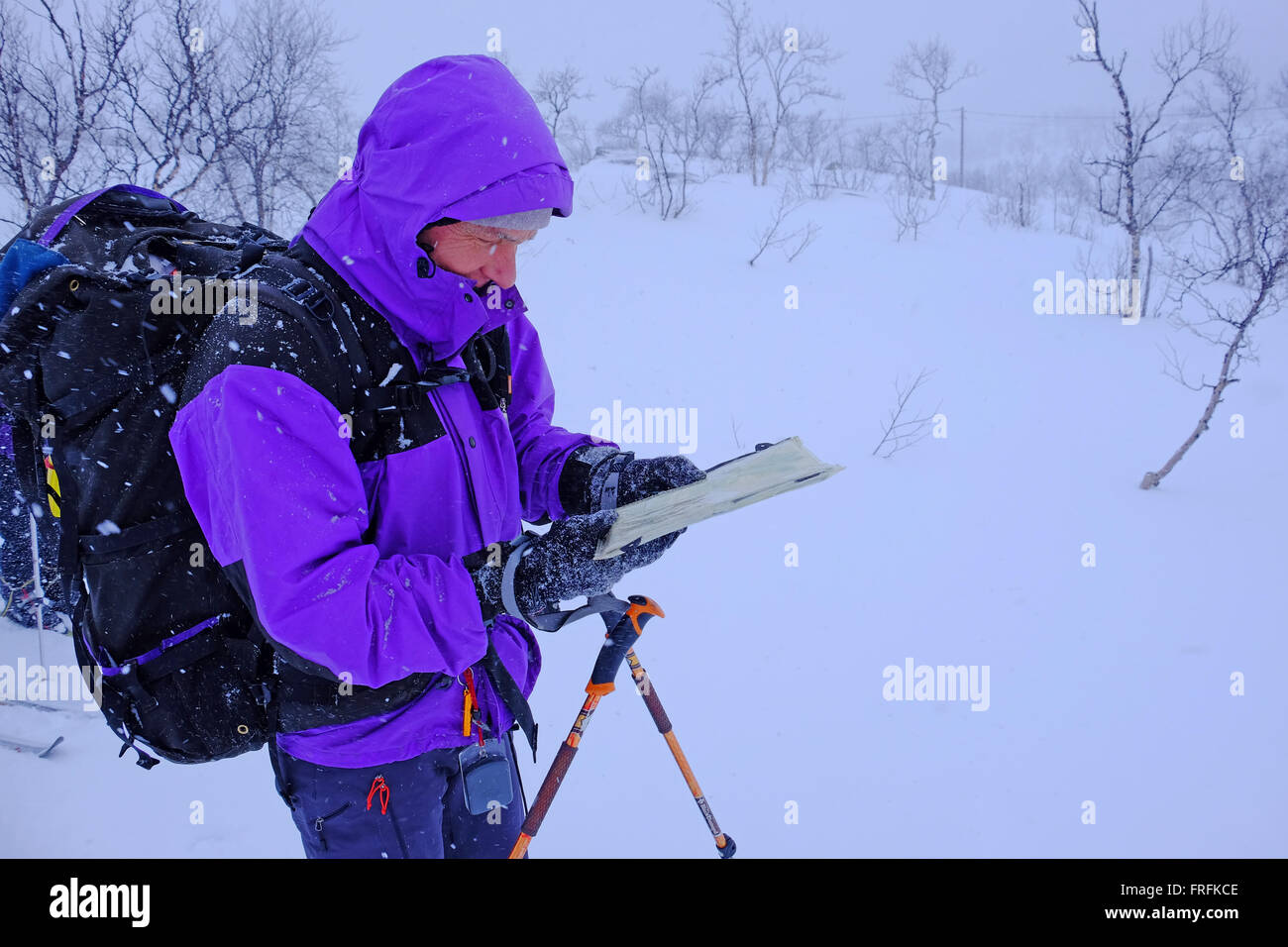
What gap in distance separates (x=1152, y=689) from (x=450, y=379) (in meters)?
4.28

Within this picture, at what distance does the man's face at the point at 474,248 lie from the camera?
1.36m

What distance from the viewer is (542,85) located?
15.9 metres

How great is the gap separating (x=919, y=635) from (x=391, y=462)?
3.92 meters

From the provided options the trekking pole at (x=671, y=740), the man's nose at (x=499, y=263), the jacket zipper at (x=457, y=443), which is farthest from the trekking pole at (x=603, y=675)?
the man's nose at (x=499, y=263)

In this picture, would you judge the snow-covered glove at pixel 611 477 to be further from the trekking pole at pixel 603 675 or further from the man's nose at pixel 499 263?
the man's nose at pixel 499 263

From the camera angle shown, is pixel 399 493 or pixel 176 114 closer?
pixel 399 493

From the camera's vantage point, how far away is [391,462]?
1351 millimetres

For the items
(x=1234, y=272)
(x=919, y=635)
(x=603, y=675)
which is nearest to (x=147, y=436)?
(x=603, y=675)

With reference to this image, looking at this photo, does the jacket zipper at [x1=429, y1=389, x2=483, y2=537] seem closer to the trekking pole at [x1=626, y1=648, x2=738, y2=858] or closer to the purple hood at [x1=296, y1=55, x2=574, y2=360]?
the purple hood at [x1=296, y1=55, x2=574, y2=360]

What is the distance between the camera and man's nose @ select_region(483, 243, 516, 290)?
1409mm

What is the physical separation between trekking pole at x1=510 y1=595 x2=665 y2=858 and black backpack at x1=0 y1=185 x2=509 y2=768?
710 millimetres

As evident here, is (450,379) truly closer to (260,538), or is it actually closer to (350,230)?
(350,230)

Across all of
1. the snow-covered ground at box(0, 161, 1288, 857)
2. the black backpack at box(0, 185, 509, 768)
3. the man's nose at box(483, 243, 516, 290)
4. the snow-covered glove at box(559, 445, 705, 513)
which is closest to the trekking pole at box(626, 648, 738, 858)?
the snow-covered ground at box(0, 161, 1288, 857)

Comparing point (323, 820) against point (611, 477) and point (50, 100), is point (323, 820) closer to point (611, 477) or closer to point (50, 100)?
point (611, 477)
